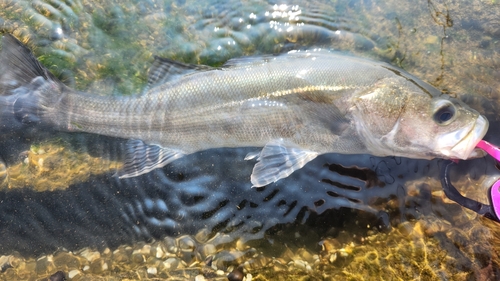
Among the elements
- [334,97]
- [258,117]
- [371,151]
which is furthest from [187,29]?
[371,151]

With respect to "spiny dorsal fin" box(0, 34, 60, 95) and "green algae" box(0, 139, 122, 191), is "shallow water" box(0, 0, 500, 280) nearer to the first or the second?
"green algae" box(0, 139, 122, 191)

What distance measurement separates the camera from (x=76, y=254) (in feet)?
14.3

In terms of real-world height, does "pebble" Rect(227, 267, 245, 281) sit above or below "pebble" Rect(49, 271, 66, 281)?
above

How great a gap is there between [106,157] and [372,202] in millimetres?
3418

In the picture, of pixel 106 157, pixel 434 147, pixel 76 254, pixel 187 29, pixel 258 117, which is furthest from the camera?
pixel 187 29

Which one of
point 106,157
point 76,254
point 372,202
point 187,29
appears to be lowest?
point 76,254

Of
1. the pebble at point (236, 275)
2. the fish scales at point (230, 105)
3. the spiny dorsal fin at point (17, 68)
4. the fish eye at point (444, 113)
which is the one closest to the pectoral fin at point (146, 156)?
the fish scales at point (230, 105)

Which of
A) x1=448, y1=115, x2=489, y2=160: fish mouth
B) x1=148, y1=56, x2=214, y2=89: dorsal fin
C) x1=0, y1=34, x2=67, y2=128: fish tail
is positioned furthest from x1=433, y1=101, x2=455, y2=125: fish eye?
x1=0, y1=34, x2=67, y2=128: fish tail

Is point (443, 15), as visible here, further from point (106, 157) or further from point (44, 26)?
point (44, 26)

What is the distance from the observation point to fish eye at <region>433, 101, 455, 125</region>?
3537 mm

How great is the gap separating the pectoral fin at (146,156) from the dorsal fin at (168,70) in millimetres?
700

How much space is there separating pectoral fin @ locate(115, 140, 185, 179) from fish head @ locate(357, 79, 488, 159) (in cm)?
219

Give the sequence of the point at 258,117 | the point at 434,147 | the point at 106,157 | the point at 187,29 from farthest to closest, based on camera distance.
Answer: the point at 187,29
the point at 106,157
the point at 258,117
the point at 434,147

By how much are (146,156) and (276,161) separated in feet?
4.96
